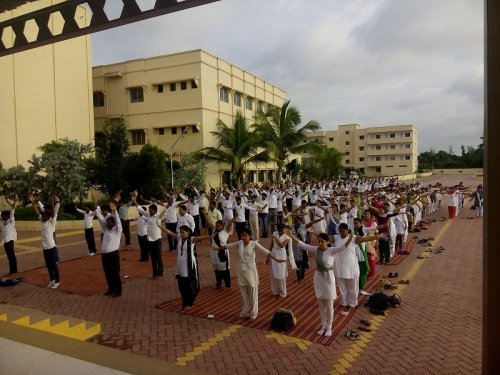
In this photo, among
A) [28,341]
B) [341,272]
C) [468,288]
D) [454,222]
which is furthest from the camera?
[454,222]

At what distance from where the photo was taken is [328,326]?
243 inches

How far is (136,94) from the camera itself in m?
32.2

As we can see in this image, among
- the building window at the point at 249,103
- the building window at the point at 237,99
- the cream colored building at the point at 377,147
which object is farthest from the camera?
the cream colored building at the point at 377,147

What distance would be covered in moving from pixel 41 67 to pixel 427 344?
25702mm

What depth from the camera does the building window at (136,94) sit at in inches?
1261

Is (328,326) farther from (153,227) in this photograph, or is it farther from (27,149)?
(27,149)

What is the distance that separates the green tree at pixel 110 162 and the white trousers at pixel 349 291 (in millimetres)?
14946

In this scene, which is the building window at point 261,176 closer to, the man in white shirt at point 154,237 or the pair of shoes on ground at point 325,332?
the man in white shirt at point 154,237

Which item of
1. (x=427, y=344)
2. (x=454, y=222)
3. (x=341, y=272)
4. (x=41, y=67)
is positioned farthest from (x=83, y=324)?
(x=41, y=67)

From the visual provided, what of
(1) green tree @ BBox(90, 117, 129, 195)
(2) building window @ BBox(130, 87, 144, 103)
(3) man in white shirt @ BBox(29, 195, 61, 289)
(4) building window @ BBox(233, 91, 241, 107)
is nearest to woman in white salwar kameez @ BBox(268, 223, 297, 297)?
(3) man in white shirt @ BBox(29, 195, 61, 289)

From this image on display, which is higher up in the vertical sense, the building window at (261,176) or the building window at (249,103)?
the building window at (249,103)

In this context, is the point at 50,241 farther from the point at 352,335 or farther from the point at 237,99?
the point at 237,99

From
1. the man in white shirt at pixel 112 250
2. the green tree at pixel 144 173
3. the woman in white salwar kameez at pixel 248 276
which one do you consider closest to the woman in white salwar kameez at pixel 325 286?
the woman in white salwar kameez at pixel 248 276

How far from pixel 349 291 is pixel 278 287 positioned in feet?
4.63
